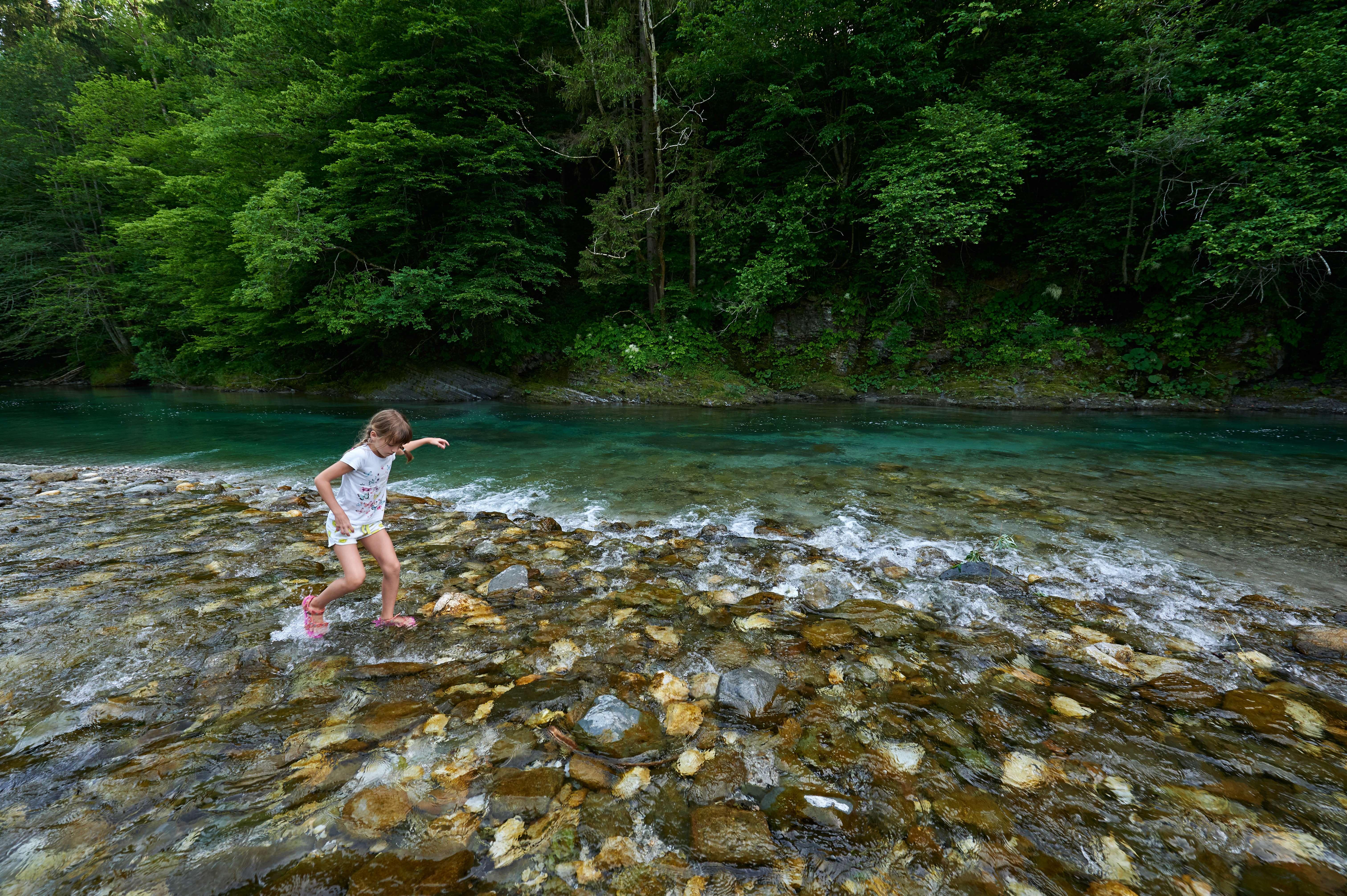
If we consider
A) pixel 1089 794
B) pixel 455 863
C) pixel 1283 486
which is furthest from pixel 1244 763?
pixel 1283 486

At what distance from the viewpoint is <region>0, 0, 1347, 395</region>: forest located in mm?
12289

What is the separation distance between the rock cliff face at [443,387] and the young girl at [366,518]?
48.1 ft

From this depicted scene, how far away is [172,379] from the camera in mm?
22766

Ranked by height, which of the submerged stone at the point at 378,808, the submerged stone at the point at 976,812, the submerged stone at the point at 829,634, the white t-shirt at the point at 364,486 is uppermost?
the white t-shirt at the point at 364,486

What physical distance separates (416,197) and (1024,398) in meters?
19.4

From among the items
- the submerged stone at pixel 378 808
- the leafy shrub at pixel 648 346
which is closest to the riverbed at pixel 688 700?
the submerged stone at pixel 378 808

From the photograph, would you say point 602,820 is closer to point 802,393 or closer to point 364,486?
point 364,486

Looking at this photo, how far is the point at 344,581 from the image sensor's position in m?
3.19

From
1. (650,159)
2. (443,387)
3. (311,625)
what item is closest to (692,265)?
(650,159)

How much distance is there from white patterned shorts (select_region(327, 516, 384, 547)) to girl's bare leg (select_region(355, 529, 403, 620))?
2 centimetres

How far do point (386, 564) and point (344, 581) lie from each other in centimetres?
26

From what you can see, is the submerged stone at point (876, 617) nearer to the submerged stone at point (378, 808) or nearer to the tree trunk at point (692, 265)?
the submerged stone at point (378, 808)

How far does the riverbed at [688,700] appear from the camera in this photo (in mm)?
1783

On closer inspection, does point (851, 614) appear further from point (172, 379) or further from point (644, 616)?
point (172, 379)
